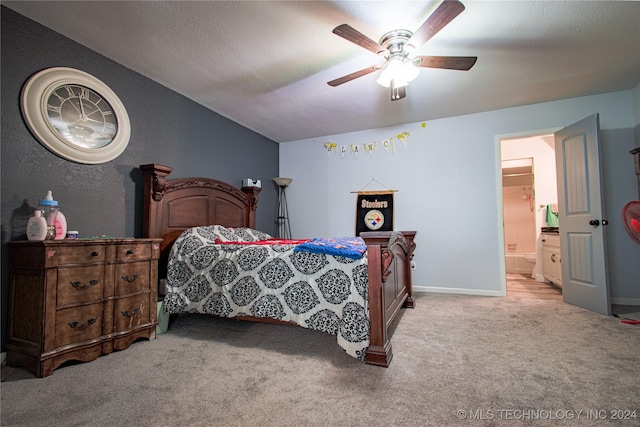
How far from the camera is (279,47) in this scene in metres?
2.46

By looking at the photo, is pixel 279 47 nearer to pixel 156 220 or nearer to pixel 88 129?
pixel 88 129

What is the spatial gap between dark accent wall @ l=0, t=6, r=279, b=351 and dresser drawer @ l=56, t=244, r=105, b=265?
48cm

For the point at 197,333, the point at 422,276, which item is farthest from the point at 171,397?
the point at 422,276

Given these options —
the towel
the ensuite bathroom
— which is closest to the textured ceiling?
the ensuite bathroom

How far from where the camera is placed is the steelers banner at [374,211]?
4359mm

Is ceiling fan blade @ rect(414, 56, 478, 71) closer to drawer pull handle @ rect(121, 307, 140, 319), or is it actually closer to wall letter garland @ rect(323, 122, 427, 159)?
wall letter garland @ rect(323, 122, 427, 159)

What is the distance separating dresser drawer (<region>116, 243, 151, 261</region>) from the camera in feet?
6.99

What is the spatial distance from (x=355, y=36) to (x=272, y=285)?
1.84 meters

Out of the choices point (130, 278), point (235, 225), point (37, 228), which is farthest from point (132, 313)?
point (235, 225)

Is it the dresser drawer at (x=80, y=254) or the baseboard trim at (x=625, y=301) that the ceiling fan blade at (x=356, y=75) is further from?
the baseboard trim at (x=625, y=301)

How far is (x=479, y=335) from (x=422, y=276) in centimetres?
184

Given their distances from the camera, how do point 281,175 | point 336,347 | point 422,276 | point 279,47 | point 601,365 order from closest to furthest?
point 601,365 → point 336,347 → point 279,47 → point 422,276 → point 281,175

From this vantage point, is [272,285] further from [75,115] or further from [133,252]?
[75,115]

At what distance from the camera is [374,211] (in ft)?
14.5
